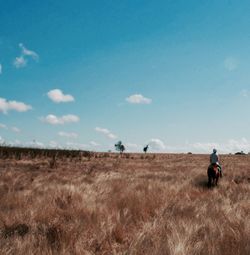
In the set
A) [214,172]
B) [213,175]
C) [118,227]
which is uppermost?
[214,172]

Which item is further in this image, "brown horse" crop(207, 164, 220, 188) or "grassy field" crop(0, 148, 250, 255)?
"brown horse" crop(207, 164, 220, 188)

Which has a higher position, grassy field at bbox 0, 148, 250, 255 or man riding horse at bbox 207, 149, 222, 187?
man riding horse at bbox 207, 149, 222, 187

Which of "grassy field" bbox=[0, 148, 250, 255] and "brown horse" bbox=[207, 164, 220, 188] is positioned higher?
"brown horse" bbox=[207, 164, 220, 188]

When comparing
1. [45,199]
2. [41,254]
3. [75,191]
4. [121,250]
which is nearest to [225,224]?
[121,250]

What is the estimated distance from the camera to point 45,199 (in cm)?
1027

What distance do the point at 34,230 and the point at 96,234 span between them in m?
1.05

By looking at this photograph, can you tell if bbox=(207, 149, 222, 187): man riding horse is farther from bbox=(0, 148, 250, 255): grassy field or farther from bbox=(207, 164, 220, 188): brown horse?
bbox=(0, 148, 250, 255): grassy field

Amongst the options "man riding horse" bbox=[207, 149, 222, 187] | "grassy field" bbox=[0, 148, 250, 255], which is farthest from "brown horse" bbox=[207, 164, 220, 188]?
"grassy field" bbox=[0, 148, 250, 255]

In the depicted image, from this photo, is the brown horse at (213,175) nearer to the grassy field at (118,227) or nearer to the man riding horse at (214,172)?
the man riding horse at (214,172)

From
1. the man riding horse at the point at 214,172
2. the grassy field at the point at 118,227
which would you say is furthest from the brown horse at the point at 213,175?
the grassy field at the point at 118,227

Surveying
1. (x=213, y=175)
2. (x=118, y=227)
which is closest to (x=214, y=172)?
(x=213, y=175)

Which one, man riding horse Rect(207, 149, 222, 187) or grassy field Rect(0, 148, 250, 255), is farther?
man riding horse Rect(207, 149, 222, 187)

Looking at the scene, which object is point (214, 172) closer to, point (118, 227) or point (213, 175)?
point (213, 175)

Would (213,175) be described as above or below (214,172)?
below
